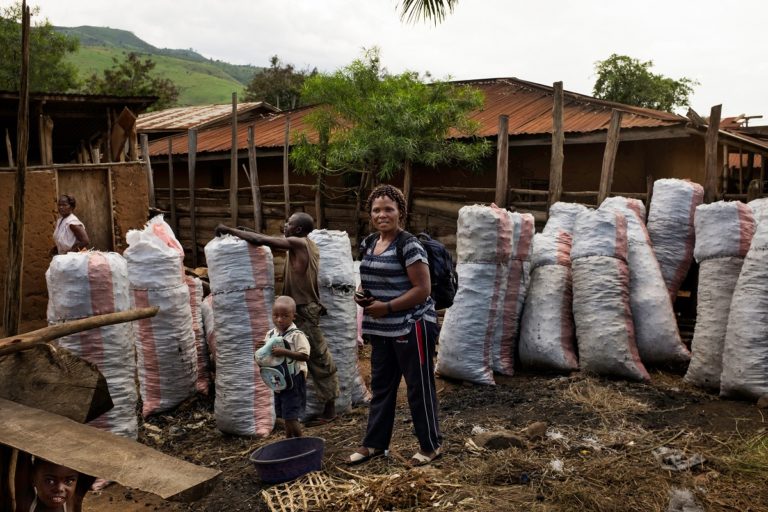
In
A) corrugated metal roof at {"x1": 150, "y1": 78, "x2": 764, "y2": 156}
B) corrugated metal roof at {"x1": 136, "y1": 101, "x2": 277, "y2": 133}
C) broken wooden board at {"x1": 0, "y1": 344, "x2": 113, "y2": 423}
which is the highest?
corrugated metal roof at {"x1": 136, "y1": 101, "x2": 277, "y2": 133}

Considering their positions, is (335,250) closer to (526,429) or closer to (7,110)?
(526,429)

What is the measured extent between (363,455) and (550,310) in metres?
2.70

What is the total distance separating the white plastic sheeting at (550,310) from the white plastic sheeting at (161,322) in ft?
9.11

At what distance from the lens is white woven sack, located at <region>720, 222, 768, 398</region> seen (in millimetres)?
4719

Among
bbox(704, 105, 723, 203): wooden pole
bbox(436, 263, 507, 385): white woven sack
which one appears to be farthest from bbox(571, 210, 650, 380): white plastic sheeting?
bbox(704, 105, 723, 203): wooden pole

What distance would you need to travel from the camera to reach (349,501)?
3.11 m

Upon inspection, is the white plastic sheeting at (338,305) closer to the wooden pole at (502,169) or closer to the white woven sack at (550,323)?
the white woven sack at (550,323)

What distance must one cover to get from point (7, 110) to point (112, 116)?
4.02ft

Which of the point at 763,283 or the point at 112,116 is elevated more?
the point at 112,116

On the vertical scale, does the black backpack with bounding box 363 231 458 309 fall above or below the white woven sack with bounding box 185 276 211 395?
above

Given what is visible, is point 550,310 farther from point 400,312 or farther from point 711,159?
point 400,312

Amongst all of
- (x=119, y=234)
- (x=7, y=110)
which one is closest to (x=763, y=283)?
(x=119, y=234)

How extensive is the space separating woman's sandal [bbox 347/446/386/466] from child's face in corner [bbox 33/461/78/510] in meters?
1.77

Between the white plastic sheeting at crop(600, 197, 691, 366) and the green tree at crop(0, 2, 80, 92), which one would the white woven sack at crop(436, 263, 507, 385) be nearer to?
the white plastic sheeting at crop(600, 197, 691, 366)
